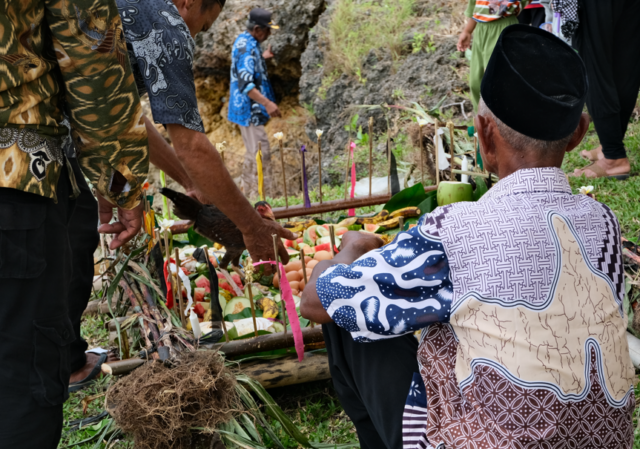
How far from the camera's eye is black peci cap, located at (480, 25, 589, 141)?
4.22 feet

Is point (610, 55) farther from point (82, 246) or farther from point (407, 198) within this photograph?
point (82, 246)

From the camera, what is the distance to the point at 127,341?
2447mm

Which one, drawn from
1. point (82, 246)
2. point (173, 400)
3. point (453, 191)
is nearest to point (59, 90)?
point (82, 246)

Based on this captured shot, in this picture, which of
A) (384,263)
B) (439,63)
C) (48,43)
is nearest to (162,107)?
(48,43)

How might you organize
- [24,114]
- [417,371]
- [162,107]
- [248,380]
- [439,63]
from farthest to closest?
[439,63] → [248,380] → [162,107] → [417,371] → [24,114]

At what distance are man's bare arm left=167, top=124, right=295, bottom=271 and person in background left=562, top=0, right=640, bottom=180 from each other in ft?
9.41

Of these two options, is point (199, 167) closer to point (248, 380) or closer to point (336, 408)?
point (248, 380)

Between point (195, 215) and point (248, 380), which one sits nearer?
point (248, 380)

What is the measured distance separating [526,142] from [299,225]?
2.57m

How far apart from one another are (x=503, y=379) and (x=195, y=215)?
5.46 ft

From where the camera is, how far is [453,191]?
125 inches

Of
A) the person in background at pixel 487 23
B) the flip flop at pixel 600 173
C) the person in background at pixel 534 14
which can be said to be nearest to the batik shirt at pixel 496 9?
the person in background at pixel 487 23

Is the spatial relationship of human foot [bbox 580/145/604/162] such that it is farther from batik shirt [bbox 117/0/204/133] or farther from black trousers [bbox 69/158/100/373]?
black trousers [bbox 69/158/100/373]

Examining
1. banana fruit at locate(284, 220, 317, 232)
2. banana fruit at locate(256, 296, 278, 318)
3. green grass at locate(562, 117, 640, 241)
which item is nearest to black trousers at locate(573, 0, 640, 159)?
green grass at locate(562, 117, 640, 241)
